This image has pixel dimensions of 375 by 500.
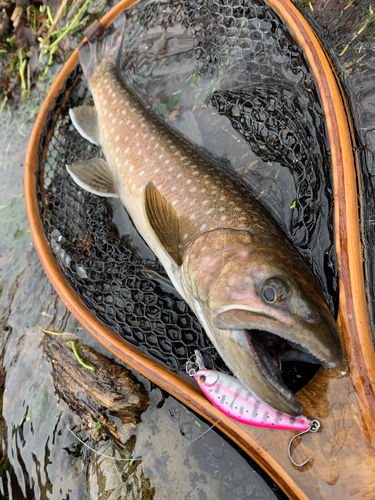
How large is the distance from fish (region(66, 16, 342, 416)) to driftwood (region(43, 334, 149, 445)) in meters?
0.97

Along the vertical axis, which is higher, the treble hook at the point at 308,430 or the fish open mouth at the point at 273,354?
the fish open mouth at the point at 273,354

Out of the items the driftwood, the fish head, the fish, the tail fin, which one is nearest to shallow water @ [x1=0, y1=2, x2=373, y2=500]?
the driftwood

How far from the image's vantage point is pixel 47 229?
3115 millimetres

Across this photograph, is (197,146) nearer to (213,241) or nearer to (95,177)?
(95,177)

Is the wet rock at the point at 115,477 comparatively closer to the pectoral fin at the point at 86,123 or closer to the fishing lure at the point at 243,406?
the fishing lure at the point at 243,406

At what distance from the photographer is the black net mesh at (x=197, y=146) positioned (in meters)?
2.42

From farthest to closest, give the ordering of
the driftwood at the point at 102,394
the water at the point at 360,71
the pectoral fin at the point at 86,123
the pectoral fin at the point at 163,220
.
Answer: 1. the pectoral fin at the point at 86,123
2. the driftwood at the point at 102,394
3. the pectoral fin at the point at 163,220
4. the water at the point at 360,71

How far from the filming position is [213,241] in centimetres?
218

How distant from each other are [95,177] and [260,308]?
2129mm

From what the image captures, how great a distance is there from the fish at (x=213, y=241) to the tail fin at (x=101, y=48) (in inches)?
0.4

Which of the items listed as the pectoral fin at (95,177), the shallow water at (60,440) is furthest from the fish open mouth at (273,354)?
the pectoral fin at (95,177)

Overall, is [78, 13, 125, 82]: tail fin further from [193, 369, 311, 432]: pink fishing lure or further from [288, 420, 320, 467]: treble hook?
[288, 420, 320, 467]: treble hook

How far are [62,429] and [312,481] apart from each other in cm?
225

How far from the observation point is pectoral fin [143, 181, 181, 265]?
7.66ft
